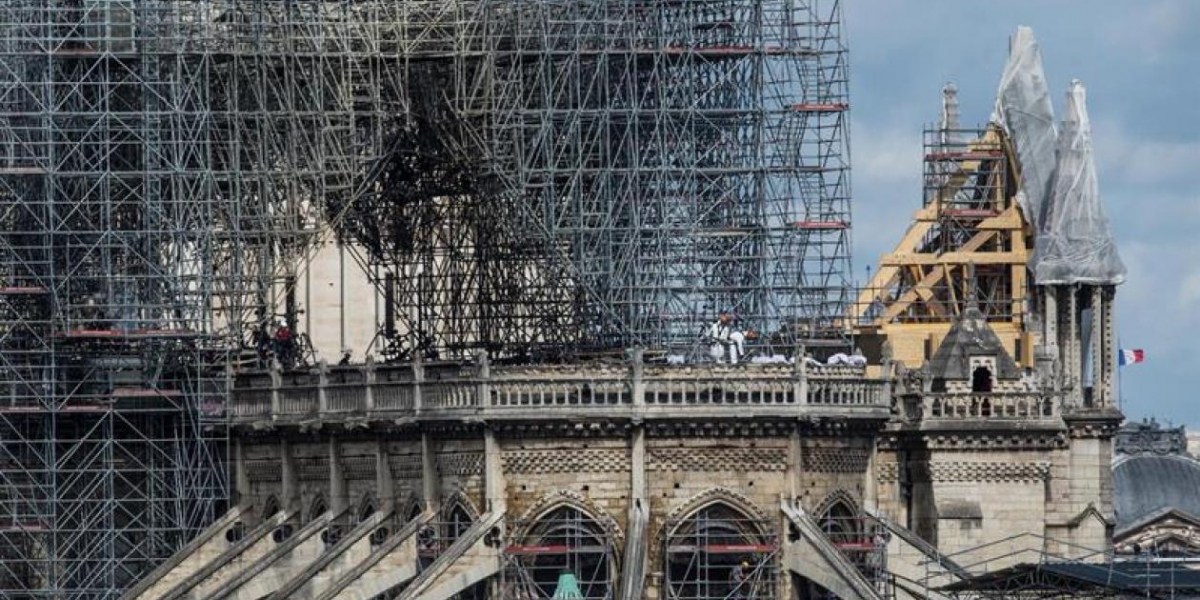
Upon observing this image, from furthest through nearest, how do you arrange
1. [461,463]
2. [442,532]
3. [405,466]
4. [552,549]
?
[405,466] < [442,532] < [461,463] < [552,549]

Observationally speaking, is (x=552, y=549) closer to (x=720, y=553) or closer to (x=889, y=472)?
(x=720, y=553)

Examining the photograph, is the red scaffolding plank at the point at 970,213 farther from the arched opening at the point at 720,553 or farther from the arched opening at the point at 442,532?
the arched opening at the point at 442,532

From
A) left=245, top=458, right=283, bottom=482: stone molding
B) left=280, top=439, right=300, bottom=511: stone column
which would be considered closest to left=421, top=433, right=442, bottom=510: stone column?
left=280, top=439, right=300, bottom=511: stone column

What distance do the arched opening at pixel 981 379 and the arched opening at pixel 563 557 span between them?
1437 cm

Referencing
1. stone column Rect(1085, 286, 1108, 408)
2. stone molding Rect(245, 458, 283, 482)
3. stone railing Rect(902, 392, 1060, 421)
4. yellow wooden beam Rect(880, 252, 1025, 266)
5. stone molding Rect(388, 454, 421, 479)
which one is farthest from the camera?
yellow wooden beam Rect(880, 252, 1025, 266)

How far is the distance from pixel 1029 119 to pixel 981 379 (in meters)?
13.9

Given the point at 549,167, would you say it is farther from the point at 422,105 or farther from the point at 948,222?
the point at 948,222

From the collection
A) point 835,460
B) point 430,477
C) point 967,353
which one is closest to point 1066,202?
point 967,353

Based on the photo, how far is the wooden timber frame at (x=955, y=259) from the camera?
444ft

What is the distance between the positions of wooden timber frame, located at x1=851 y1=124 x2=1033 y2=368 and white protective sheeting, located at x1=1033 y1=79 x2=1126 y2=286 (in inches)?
49.9

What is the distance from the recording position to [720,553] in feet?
381

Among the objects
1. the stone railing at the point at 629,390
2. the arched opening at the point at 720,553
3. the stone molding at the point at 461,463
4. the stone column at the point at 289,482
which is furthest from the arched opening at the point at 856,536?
the stone column at the point at 289,482

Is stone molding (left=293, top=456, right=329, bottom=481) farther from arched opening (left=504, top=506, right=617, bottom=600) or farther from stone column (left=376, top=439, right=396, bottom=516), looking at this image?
arched opening (left=504, top=506, right=617, bottom=600)

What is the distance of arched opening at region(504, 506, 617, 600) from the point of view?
115438 mm
